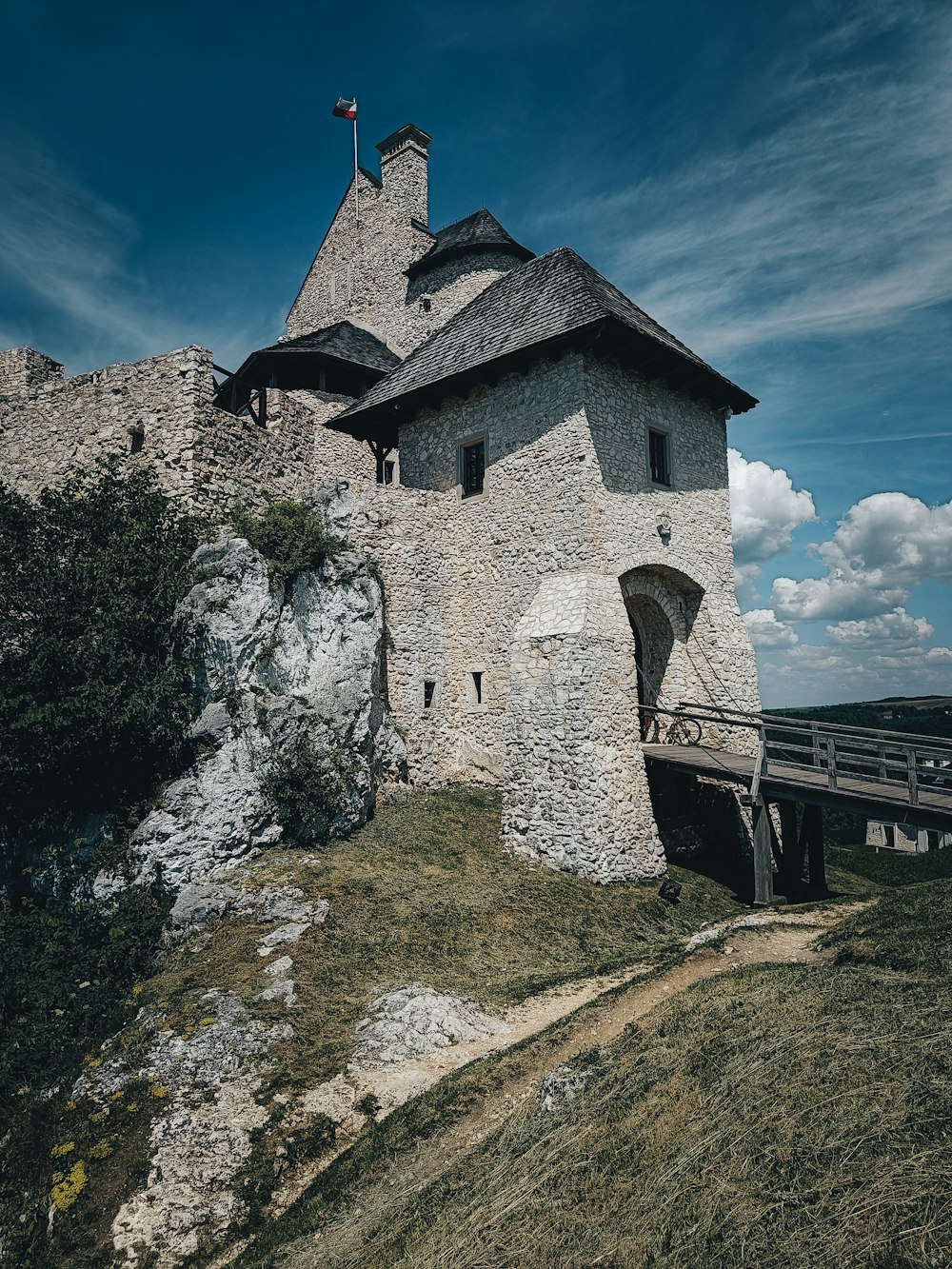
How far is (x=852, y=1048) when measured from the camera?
4828 millimetres

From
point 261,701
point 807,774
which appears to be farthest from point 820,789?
point 261,701

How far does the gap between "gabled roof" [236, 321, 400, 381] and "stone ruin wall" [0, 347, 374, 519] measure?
158 inches

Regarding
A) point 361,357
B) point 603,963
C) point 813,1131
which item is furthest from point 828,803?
point 361,357

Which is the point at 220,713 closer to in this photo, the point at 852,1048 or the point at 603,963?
the point at 603,963

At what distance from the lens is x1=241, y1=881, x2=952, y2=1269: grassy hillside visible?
11.6 feet

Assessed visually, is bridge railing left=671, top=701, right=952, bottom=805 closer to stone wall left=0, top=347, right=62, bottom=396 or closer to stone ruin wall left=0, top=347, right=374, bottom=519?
stone ruin wall left=0, top=347, right=374, bottom=519

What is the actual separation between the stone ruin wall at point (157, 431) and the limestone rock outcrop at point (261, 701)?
7.51 ft

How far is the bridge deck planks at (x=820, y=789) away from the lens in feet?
33.4

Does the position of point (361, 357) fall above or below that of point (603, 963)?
above

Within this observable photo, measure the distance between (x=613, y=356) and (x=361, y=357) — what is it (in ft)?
31.0

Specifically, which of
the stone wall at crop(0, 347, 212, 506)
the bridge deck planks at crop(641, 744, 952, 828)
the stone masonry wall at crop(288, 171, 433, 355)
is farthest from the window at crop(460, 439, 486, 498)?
the stone masonry wall at crop(288, 171, 433, 355)

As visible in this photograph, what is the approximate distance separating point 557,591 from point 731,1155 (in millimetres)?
10873

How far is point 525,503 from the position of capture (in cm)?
1538

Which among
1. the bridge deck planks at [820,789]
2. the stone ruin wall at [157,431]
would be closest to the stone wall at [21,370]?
the stone ruin wall at [157,431]
